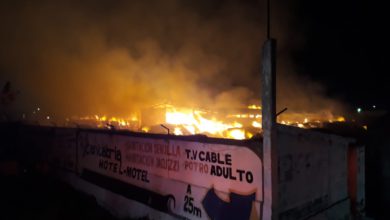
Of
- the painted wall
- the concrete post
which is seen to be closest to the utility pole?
the concrete post

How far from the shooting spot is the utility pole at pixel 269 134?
3420 millimetres

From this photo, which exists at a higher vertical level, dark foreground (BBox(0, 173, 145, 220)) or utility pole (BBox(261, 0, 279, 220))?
utility pole (BBox(261, 0, 279, 220))

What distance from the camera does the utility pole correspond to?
3420 mm

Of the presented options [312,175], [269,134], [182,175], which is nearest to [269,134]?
[269,134]

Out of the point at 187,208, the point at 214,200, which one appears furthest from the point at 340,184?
the point at 187,208

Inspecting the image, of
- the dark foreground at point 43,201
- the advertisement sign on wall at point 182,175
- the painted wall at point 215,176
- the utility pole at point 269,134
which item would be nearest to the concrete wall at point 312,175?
the painted wall at point 215,176

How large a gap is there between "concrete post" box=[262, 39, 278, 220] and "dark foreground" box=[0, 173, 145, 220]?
12.0 feet

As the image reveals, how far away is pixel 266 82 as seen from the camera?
3461 millimetres

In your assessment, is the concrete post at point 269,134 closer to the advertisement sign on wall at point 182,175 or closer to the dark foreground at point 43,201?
the advertisement sign on wall at point 182,175

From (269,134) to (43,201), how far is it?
571 centimetres

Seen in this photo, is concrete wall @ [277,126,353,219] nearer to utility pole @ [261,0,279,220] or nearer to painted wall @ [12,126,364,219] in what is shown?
painted wall @ [12,126,364,219]

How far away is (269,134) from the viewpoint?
11.3ft

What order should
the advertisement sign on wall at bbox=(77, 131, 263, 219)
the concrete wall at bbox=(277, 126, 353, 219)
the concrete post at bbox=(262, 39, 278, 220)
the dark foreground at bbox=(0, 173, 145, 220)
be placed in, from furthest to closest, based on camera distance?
the dark foreground at bbox=(0, 173, 145, 220), the advertisement sign on wall at bbox=(77, 131, 263, 219), the concrete wall at bbox=(277, 126, 353, 219), the concrete post at bbox=(262, 39, 278, 220)

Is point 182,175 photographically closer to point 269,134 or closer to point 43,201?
point 269,134
